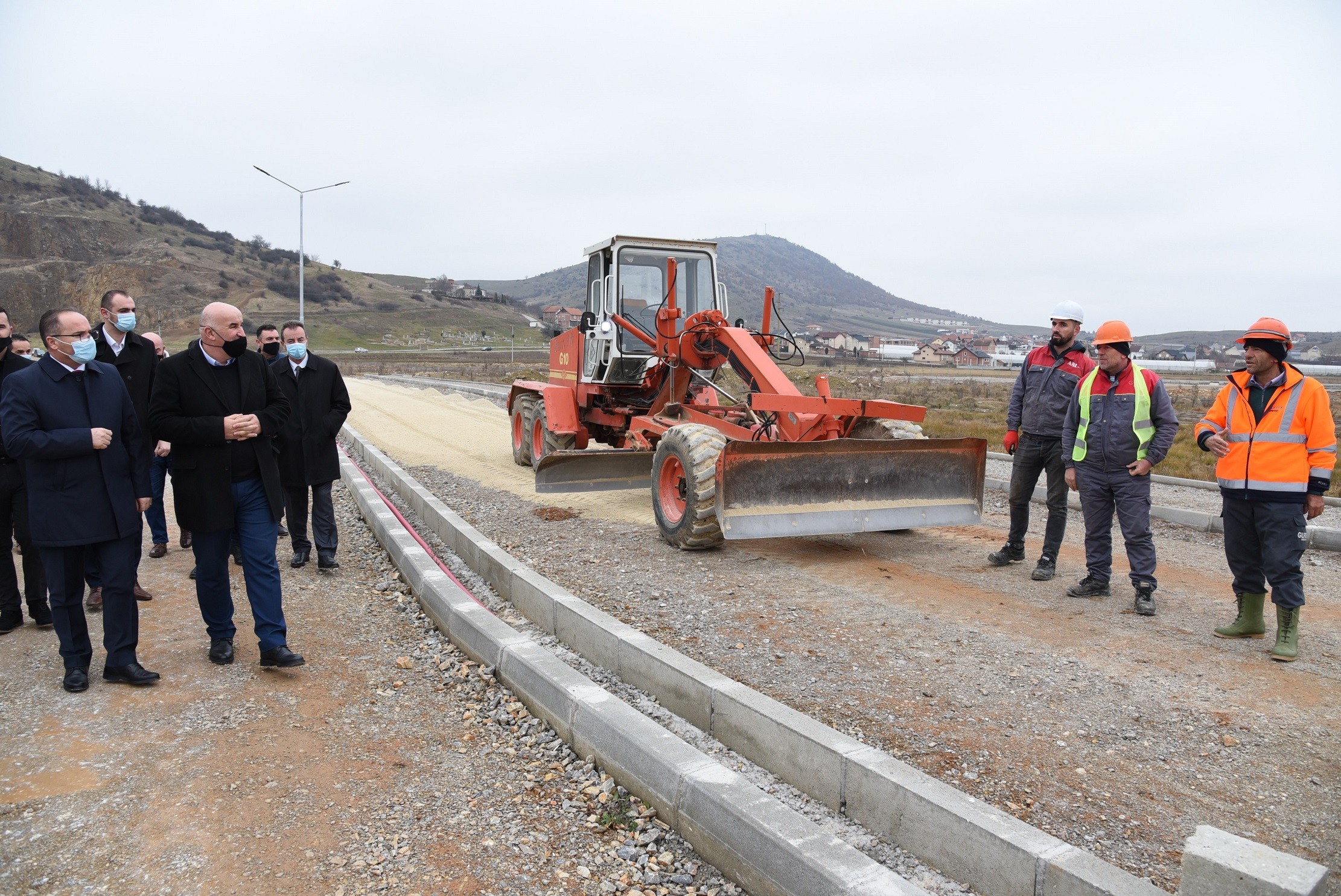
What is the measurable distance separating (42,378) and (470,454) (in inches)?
376

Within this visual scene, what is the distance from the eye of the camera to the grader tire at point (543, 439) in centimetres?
1095

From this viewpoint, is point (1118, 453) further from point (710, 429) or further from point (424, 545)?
point (424, 545)

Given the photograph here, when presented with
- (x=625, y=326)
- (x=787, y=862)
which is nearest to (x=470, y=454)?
(x=625, y=326)

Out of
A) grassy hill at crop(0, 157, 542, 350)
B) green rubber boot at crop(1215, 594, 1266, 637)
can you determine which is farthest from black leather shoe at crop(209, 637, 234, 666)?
grassy hill at crop(0, 157, 542, 350)

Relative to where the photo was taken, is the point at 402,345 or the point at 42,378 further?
the point at 402,345

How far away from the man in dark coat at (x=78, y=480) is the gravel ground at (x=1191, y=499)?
7907 millimetres

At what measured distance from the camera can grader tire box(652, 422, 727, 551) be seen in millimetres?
6793

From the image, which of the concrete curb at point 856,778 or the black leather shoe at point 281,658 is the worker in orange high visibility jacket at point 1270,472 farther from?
the black leather shoe at point 281,658

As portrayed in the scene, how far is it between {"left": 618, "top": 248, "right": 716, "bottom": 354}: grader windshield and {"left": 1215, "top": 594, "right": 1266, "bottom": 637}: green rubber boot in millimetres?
6310

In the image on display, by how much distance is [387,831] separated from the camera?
3256 mm

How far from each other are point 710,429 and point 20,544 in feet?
16.4

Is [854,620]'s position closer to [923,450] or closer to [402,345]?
[923,450]

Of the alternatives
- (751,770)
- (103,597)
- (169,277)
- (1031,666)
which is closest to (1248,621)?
(1031,666)

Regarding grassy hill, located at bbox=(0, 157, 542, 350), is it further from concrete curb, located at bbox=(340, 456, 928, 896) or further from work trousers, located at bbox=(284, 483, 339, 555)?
concrete curb, located at bbox=(340, 456, 928, 896)
